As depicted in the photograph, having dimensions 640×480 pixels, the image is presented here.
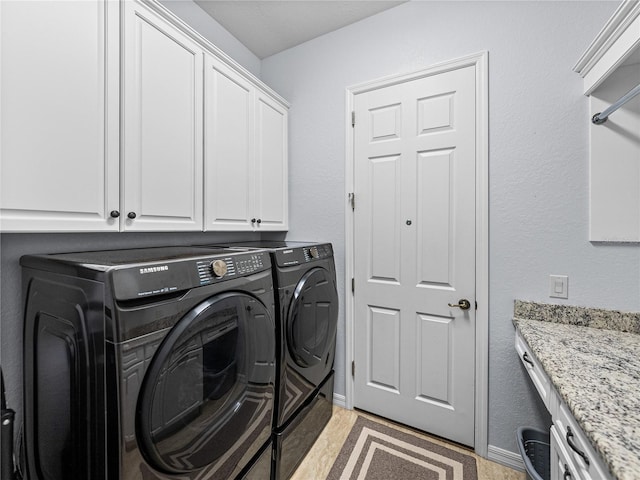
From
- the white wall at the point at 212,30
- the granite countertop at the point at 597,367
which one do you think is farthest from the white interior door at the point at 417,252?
the white wall at the point at 212,30

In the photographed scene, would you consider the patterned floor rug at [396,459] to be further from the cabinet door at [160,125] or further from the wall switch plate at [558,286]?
the cabinet door at [160,125]

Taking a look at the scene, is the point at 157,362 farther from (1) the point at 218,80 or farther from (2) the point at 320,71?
(2) the point at 320,71

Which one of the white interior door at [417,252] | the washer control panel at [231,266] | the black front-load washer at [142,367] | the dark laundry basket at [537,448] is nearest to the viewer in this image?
the black front-load washer at [142,367]

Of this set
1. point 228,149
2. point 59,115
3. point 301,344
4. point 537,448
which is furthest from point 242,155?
point 537,448

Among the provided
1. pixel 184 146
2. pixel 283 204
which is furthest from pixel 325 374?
pixel 184 146

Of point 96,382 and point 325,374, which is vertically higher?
point 96,382

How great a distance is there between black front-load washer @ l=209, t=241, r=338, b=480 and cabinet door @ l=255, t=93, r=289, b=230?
0.46 meters

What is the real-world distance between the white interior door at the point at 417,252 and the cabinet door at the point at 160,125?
1.07m

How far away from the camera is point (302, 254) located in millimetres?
1585

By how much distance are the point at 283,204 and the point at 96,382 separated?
5.27 feet

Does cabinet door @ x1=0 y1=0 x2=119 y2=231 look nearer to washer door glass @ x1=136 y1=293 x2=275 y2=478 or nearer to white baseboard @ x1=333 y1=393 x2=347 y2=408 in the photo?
washer door glass @ x1=136 y1=293 x2=275 y2=478

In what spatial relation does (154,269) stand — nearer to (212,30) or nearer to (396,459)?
(396,459)

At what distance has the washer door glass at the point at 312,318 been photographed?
4.81 feet

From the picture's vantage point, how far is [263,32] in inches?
81.5
